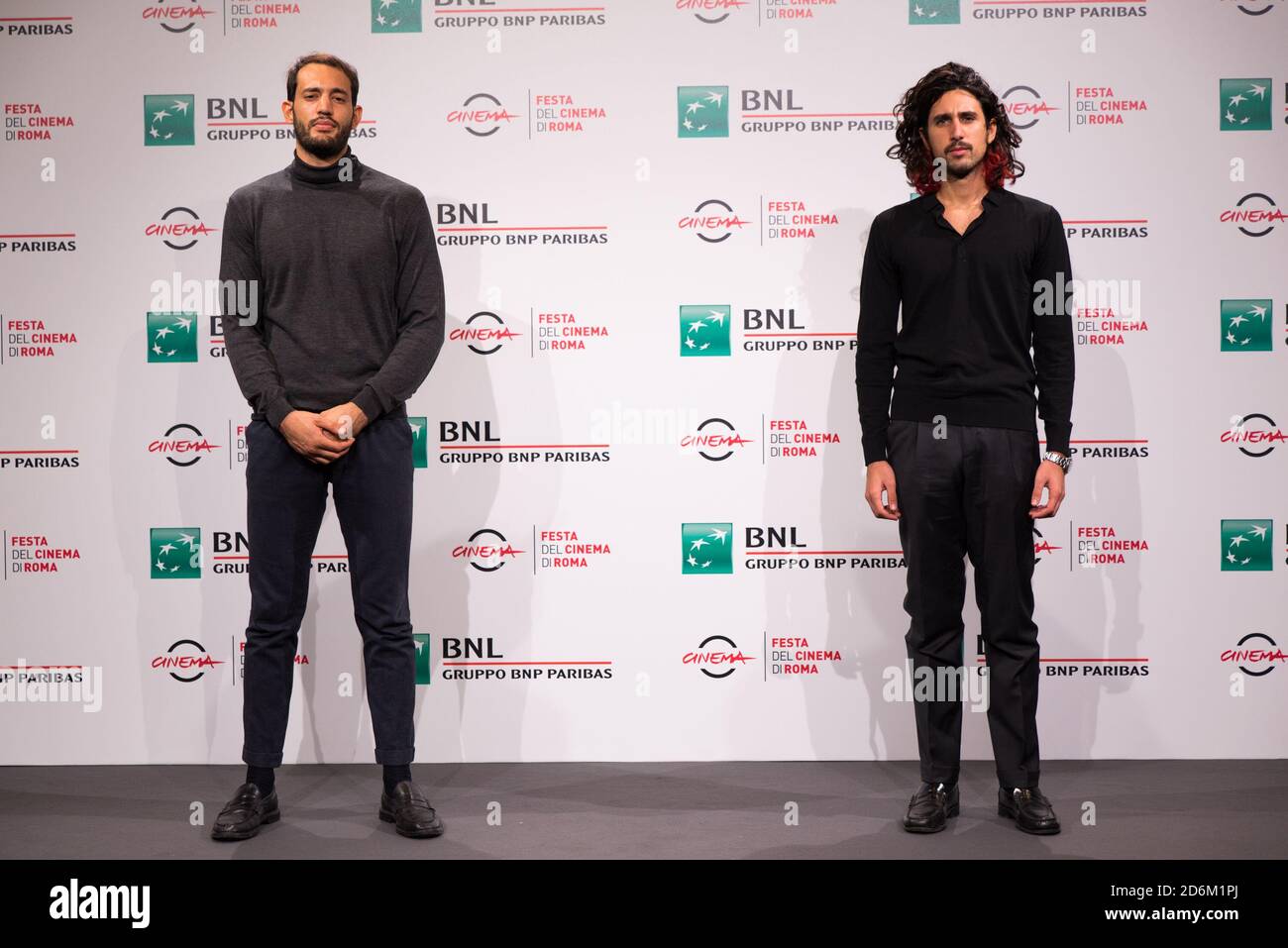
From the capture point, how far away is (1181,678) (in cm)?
365

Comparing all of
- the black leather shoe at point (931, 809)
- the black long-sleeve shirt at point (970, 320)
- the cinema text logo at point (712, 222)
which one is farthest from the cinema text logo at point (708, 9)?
the black leather shoe at point (931, 809)

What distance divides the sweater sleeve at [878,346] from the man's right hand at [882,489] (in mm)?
32

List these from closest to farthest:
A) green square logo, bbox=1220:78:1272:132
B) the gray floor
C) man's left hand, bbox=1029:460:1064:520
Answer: the gray floor
man's left hand, bbox=1029:460:1064:520
green square logo, bbox=1220:78:1272:132

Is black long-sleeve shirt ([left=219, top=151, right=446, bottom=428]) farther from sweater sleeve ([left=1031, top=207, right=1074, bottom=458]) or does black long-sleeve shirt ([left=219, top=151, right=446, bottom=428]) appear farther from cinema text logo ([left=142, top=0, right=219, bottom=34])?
sweater sleeve ([left=1031, top=207, right=1074, bottom=458])

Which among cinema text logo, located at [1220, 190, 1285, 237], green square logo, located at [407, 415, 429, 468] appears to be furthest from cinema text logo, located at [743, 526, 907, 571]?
cinema text logo, located at [1220, 190, 1285, 237]

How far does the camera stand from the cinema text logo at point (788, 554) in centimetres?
369

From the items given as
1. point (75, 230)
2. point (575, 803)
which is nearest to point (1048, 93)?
point (575, 803)

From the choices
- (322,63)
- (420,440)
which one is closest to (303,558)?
(420,440)

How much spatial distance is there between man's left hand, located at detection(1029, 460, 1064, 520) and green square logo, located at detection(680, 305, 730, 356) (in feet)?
3.75

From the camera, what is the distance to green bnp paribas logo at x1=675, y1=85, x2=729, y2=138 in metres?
3.66

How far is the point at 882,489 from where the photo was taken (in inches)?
117

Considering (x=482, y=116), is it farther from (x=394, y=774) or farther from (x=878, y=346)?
(x=394, y=774)

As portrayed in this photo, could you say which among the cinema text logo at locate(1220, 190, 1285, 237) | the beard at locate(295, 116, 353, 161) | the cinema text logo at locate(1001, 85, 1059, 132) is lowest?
the cinema text logo at locate(1220, 190, 1285, 237)

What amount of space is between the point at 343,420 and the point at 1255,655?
2.90 metres
